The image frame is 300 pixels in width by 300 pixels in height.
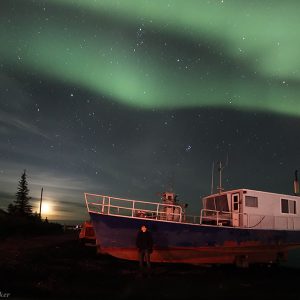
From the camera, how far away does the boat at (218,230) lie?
52.6ft

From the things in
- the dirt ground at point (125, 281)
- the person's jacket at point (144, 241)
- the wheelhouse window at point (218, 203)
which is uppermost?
the wheelhouse window at point (218, 203)

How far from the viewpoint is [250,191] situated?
62.8 ft

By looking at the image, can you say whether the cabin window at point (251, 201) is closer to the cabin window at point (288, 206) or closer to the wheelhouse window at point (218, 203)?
the wheelhouse window at point (218, 203)

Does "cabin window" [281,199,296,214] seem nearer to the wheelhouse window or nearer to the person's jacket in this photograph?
the wheelhouse window

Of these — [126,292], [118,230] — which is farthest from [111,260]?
[126,292]

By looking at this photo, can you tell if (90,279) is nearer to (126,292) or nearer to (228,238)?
(126,292)

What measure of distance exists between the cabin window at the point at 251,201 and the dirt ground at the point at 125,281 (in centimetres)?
374

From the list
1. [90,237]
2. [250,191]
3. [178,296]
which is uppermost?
[250,191]

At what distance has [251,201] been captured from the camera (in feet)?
63.1

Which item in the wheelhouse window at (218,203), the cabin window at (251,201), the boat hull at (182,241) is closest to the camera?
the boat hull at (182,241)

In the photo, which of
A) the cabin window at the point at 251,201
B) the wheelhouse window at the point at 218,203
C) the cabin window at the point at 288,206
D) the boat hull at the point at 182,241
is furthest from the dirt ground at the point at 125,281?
the cabin window at the point at 288,206

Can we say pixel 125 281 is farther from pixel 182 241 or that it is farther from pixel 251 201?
pixel 251 201

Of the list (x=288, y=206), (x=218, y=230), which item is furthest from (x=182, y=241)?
(x=288, y=206)

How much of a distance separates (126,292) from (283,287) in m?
6.08
